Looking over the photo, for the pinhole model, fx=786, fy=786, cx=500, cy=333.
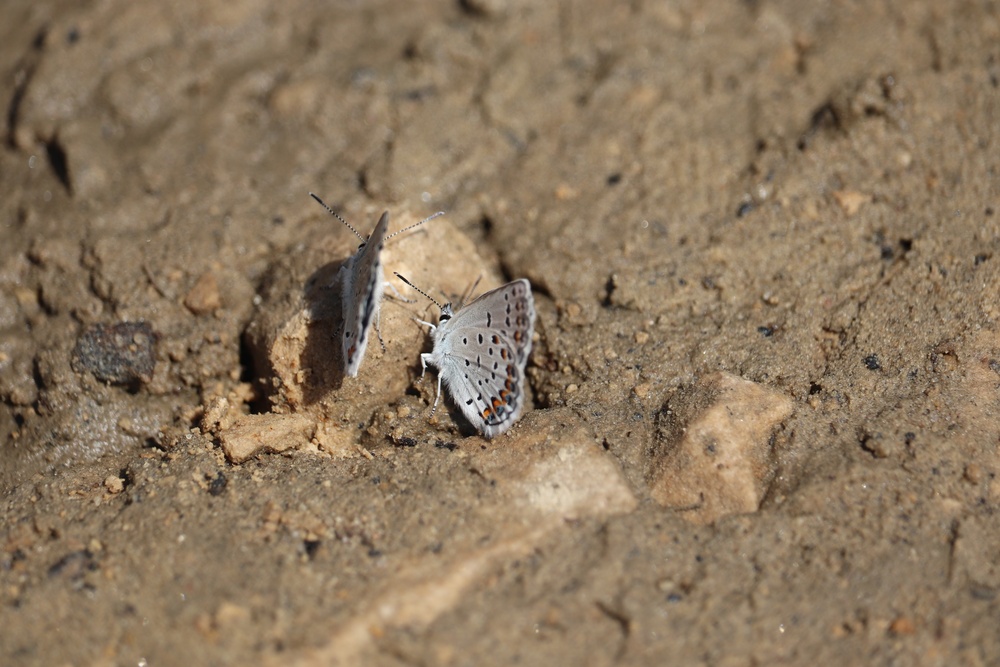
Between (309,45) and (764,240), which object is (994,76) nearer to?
(764,240)

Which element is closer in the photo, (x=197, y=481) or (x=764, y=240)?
(x=197, y=481)

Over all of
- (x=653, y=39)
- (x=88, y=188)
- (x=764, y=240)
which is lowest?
(x=88, y=188)

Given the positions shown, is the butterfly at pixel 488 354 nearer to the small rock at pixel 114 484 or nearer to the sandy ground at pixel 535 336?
the sandy ground at pixel 535 336

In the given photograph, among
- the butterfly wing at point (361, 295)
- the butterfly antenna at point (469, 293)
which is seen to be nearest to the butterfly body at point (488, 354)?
the butterfly antenna at point (469, 293)

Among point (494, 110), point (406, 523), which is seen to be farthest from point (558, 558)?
point (494, 110)

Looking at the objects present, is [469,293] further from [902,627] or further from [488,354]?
[902,627]
